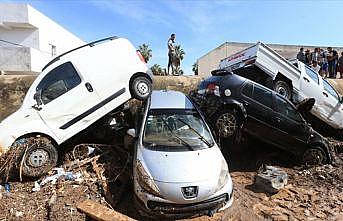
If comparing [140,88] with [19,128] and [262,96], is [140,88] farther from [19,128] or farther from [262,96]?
[262,96]

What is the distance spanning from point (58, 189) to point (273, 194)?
4.33 metres

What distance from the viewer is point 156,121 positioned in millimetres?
6098

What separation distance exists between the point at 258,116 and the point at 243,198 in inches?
87.1

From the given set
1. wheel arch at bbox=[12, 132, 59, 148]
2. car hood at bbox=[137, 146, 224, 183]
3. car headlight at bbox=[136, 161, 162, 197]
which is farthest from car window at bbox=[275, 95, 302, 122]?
wheel arch at bbox=[12, 132, 59, 148]

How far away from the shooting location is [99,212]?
488 cm

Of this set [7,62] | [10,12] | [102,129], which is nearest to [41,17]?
[10,12]

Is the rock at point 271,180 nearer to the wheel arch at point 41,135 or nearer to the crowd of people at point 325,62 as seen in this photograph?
the wheel arch at point 41,135

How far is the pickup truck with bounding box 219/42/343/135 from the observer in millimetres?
8781

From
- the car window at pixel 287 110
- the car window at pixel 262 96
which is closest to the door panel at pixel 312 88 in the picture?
the car window at pixel 287 110

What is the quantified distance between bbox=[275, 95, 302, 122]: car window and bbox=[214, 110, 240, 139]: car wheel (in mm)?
1183

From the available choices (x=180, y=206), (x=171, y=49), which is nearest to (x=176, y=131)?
(x=180, y=206)

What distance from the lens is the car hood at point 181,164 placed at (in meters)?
4.74

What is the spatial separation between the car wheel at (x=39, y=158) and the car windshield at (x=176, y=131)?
2.27 m

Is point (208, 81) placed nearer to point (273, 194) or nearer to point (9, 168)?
point (273, 194)
